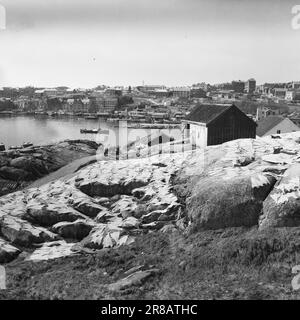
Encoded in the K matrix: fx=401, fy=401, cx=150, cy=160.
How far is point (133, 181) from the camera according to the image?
17.6 metres

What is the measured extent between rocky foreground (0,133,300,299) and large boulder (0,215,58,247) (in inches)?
1.4

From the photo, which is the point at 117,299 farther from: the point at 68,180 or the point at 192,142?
the point at 192,142

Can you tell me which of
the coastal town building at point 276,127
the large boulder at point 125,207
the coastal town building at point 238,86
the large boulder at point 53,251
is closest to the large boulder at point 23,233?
the large boulder at point 53,251

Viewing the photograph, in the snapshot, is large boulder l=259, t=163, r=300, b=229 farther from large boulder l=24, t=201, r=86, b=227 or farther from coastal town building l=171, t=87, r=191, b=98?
coastal town building l=171, t=87, r=191, b=98

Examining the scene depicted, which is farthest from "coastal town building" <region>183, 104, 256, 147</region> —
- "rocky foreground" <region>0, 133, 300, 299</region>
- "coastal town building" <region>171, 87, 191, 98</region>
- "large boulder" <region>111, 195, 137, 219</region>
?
"coastal town building" <region>171, 87, 191, 98</region>

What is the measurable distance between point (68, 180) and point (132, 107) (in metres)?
115

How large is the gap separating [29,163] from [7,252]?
34.7 feet

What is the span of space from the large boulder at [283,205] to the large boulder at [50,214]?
678 cm

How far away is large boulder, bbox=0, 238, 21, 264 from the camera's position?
40.8 ft

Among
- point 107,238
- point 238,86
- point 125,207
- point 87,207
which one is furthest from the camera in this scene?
point 238,86

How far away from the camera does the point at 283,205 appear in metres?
12.5

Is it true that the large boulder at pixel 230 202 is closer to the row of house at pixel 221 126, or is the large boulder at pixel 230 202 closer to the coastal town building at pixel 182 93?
the row of house at pixel 221 126

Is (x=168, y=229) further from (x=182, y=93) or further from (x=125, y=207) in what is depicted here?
(x=182, y=93)

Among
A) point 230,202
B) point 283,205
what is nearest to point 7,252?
point 230,202
